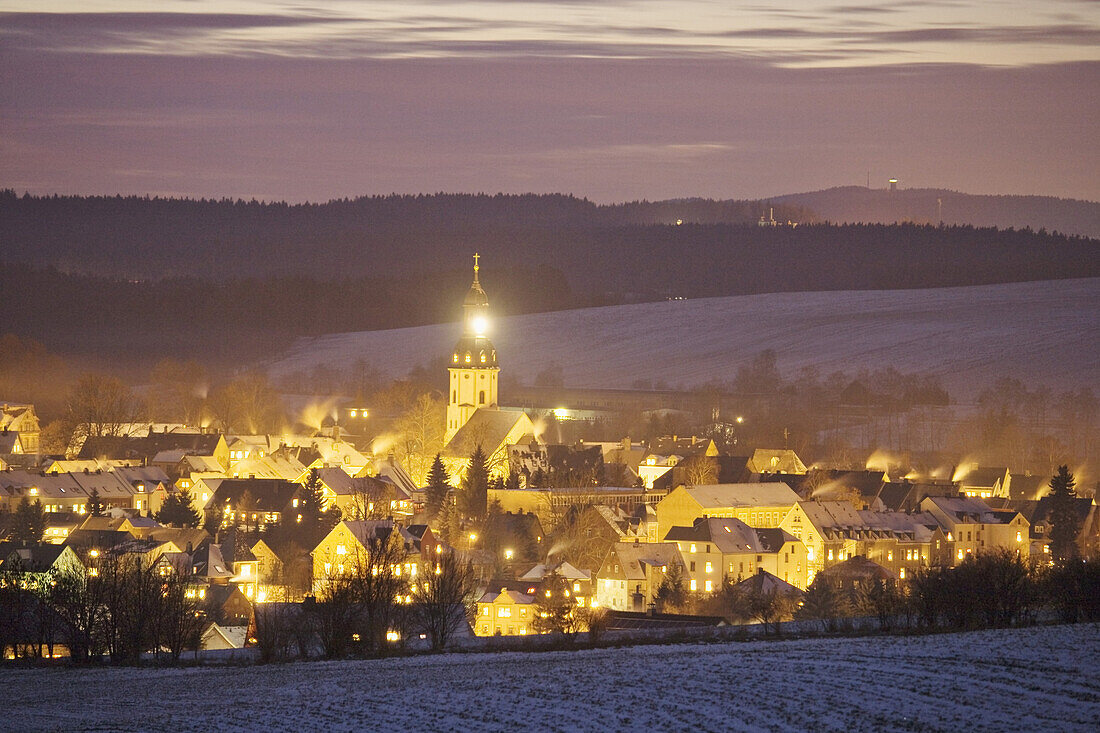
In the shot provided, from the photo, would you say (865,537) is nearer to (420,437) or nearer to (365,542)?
(365,542)

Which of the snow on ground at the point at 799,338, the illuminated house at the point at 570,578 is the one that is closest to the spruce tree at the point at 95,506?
the illuminated house at the point at 570,578

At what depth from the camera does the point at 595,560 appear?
62781mm

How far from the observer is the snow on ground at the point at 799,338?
11188cm

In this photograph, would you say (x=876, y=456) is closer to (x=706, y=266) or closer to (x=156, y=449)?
(x=156, y=449)

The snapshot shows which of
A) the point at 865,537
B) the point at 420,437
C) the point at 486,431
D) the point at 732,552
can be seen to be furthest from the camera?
the point at 420,437

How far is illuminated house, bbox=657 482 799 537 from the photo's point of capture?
232 feet

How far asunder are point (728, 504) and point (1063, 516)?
13548mm

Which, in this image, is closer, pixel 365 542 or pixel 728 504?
pixel 365 542

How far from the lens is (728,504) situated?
72.7 metres

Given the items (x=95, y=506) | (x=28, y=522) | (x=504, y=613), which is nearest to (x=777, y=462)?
(x=95, y=506)

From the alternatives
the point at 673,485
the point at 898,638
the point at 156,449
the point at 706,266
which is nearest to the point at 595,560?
the point at 673,485

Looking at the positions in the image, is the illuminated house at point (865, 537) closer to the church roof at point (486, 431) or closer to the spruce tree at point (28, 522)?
the church roof at point (486, 431)

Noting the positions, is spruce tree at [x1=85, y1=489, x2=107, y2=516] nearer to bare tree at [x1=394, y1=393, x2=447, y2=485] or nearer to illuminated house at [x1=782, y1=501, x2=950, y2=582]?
bare tree at [x1=394, y1=393, x2=447, y2=485]

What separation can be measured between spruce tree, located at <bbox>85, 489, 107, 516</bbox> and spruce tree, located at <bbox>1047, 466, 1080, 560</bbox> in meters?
38.6
